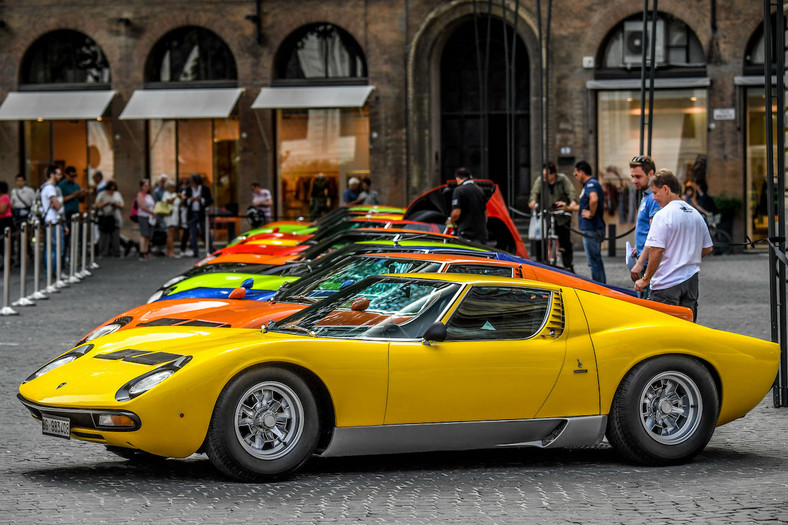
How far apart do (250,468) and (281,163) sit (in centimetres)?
2642

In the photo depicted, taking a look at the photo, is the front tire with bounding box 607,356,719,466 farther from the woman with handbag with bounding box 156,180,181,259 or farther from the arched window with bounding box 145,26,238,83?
the arched window with bounding box 145,26,238,83

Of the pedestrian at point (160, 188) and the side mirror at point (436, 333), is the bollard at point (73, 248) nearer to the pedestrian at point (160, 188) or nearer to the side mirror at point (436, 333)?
the pedestrian at point (160, 188)

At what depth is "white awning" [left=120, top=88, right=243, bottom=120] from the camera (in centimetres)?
3256

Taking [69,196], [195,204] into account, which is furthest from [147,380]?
[195,204]

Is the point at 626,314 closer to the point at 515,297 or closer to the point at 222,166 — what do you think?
the point at 515,297

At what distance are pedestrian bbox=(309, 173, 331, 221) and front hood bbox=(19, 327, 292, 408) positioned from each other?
2469cm

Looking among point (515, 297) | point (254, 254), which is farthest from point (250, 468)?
point (254, 254)

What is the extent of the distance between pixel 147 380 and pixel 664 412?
3079 millimetres

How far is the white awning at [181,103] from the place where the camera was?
107 ft

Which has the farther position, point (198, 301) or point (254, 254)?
point (254, 254)

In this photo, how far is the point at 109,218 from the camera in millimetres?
29031

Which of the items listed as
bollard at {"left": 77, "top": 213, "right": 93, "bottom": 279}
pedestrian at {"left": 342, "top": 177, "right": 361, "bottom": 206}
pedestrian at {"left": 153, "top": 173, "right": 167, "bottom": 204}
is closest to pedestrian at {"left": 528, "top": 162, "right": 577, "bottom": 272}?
bollard at {"left": 77, "top": 213, "right": 93, "bottom": 279}

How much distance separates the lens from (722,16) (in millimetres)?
30969

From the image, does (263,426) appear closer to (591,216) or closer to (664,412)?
(664,412)
